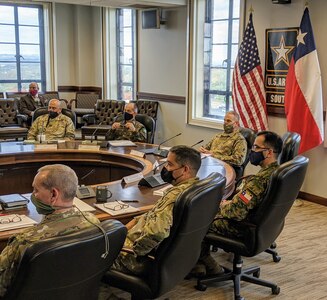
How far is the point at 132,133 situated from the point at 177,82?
8.14ft

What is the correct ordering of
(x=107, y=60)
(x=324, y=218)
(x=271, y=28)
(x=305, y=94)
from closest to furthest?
(x=324, y=218), (x=305, y=94), (x=271, y=28), (x=107, y=60)

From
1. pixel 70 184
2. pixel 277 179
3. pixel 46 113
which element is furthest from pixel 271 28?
pixel 70 184

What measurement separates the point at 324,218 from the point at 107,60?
20.8ft

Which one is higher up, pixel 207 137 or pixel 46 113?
pixel 46 113

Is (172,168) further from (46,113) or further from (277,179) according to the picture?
(46,113)

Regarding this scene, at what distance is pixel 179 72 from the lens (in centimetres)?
816

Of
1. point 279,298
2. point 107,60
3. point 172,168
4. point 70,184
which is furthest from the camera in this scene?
point 107,60

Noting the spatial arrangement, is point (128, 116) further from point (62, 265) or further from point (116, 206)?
point (62, 265)

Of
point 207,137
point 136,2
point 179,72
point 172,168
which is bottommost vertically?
point 207,137

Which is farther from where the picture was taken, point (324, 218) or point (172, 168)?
point (324, 218)

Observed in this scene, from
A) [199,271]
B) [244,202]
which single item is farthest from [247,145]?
[244,202]

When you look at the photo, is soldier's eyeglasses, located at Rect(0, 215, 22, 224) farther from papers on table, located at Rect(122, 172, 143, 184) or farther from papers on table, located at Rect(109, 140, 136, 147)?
papers on table, located at Rect(109, 140, 136, 147)

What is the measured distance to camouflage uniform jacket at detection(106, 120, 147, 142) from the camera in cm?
599

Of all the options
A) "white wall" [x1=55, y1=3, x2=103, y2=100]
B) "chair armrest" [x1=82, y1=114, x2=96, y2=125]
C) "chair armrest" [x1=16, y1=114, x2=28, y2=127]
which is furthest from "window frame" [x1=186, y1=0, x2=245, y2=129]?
"white wall" [x1=55, y1=3, x2=103, y2=100]
